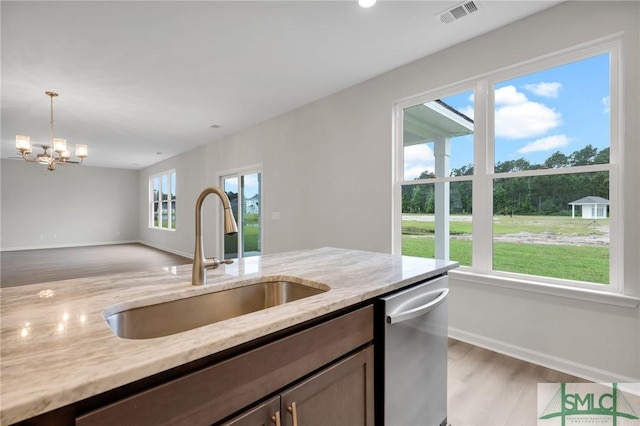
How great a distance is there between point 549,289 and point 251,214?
4.65 meters

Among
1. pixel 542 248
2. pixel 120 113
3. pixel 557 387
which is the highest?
pixel 120 113

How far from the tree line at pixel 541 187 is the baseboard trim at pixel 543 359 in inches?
44.7

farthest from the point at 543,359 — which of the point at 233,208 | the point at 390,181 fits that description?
the point at 233,208

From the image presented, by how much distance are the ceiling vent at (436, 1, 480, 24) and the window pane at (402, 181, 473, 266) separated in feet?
4.65

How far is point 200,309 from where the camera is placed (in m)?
1.17

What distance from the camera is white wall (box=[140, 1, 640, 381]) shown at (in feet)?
6.75

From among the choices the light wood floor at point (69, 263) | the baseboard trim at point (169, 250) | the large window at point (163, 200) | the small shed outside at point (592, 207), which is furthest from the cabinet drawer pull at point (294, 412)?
the large window at point (163, 200)

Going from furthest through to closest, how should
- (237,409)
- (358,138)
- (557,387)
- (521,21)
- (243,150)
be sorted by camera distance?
(243,150) → (358,138) → (521,21) → (557,387) → (237,409)

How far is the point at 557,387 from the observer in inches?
82.7

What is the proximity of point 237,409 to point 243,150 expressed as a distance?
5473 millimetres

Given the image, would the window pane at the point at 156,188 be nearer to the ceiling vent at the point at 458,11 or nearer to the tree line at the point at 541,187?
the tree line at the point at 541,187

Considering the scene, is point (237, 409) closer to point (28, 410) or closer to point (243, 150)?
point (28, 410)

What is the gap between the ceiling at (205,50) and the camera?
237 centimetres

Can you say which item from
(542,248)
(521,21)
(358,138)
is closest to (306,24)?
(358,138)
